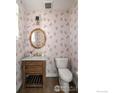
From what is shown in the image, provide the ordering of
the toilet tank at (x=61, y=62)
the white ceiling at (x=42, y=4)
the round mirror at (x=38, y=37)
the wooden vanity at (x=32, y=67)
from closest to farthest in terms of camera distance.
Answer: the wooden vanity at (x=32, y=67), the white ceiling at (x=42, y=4), the toilet tank at (x=61, y=62), the round mirror at (x=38, y=37)

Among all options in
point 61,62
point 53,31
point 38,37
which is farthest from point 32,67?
point 53,31

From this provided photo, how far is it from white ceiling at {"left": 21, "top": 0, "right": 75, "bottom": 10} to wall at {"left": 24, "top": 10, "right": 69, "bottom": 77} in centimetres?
24

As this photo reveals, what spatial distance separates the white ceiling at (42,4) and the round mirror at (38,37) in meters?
0.77

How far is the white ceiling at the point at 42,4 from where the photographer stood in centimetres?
391

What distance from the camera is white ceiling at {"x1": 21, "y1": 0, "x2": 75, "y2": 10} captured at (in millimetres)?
3907

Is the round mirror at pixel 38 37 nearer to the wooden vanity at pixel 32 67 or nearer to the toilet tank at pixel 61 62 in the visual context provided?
the toilet tank at pixel 61 62

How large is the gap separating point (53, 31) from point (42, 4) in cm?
99

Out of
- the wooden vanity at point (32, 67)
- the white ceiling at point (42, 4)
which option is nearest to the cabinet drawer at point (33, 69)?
the wooden vanity at point (32, 67)
